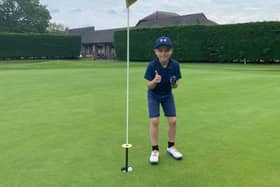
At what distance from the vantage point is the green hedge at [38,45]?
44.0m

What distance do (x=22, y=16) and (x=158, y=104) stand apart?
73556mm

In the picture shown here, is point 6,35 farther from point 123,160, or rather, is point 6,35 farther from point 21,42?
point 123,160

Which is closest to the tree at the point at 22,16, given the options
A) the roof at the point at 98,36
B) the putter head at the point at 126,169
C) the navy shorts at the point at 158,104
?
the roof at the point at 98,36

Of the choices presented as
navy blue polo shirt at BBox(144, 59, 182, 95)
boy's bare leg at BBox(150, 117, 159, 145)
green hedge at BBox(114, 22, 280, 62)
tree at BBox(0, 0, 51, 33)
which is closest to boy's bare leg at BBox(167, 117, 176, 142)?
boy's bare leg at BBox(150, 117, 159, 145)

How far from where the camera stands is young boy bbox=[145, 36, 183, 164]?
14.9 ft

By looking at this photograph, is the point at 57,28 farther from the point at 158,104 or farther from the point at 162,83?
the point at 162,83

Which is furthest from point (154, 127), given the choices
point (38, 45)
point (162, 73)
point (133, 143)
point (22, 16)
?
point (22, 16)

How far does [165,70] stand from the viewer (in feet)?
15.3

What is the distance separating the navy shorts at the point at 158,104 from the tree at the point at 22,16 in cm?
7144

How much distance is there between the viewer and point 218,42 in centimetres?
3253

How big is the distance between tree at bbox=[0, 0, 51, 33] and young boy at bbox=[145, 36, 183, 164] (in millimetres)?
71462

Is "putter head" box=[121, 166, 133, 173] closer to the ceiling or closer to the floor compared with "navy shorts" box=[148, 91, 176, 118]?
closer to the floor

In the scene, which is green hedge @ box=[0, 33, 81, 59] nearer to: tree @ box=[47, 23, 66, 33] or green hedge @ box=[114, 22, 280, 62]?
green hedge @ box=[114, 22, 280, 62]

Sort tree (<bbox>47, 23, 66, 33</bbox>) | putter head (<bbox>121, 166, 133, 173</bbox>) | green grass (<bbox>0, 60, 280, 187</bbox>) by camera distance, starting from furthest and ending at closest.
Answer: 1. tree (<bbox>47, 23, 66, 33</bbox>)
2. putter head (<bbox>121, 166, 133, 173</bbox>)
3. green grass (<bbox>0, 60, 280, 187</bbox>)
